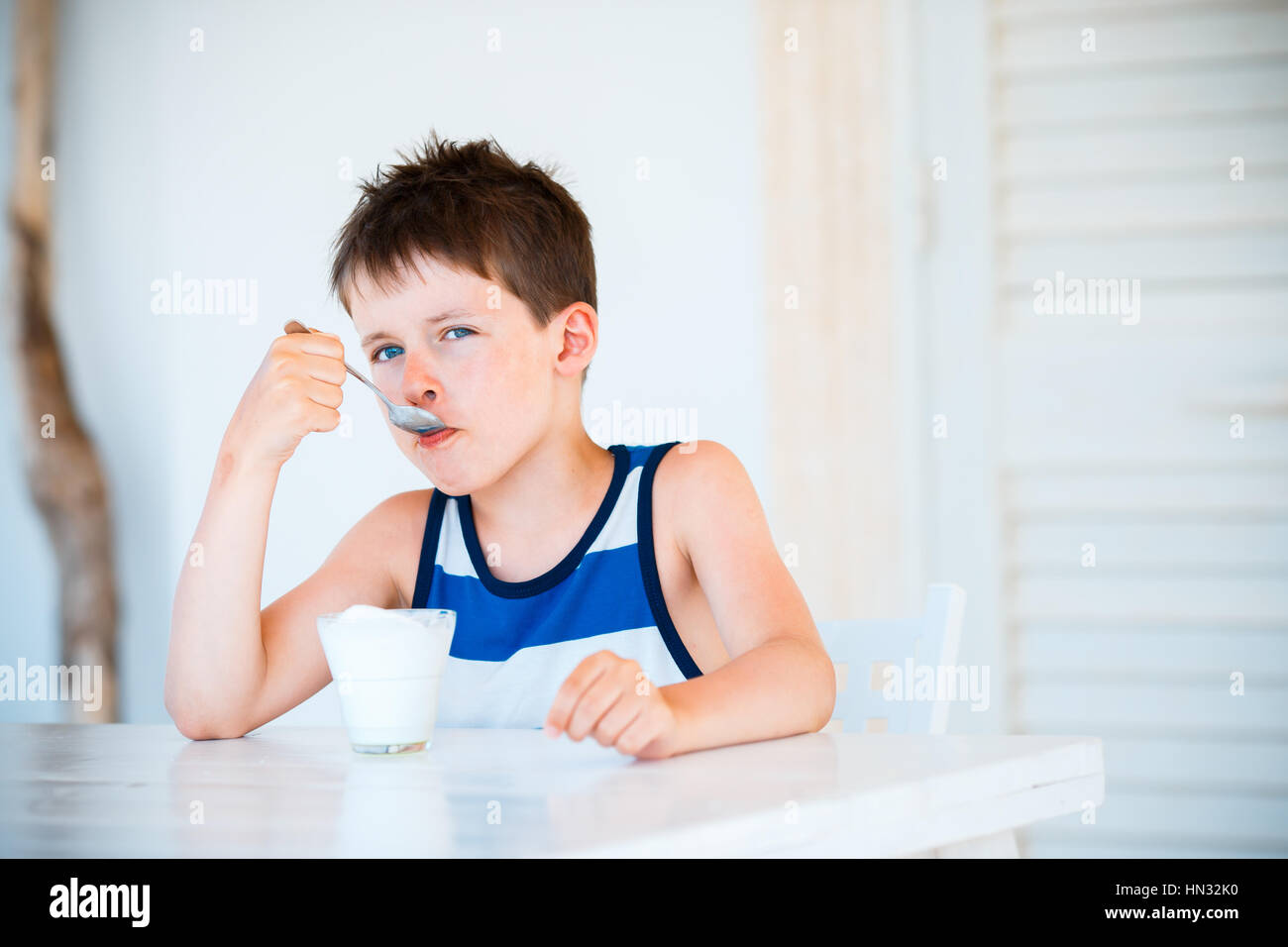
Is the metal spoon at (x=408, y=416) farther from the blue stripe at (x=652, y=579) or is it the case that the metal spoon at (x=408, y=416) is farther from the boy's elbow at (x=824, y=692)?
the boy's elbow at (x=824, y=692)

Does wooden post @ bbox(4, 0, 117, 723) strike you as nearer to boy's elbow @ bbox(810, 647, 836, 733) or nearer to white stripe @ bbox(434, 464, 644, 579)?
white stripe @ bbox(434, 464, 644, 579)

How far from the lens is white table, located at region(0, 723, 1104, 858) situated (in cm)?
50

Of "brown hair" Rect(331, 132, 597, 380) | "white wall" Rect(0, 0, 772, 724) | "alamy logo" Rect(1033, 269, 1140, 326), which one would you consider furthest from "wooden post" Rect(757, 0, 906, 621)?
"brown hair" Rect(331, 132, 597, 380)

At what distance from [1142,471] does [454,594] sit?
4.29 ft

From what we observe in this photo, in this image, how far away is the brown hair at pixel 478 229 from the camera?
1089mm

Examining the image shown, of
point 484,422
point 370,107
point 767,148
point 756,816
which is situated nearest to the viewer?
point 756,816

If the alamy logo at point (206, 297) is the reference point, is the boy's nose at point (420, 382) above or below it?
below

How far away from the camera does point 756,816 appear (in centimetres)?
51

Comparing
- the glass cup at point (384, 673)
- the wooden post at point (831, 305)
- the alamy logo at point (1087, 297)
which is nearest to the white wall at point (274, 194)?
the wooden post at point (831, 305)

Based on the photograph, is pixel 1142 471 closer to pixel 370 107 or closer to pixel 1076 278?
pixel 1076 278

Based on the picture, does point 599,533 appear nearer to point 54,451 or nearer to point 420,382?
point 420,382

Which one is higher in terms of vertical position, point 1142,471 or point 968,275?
point 968,275
